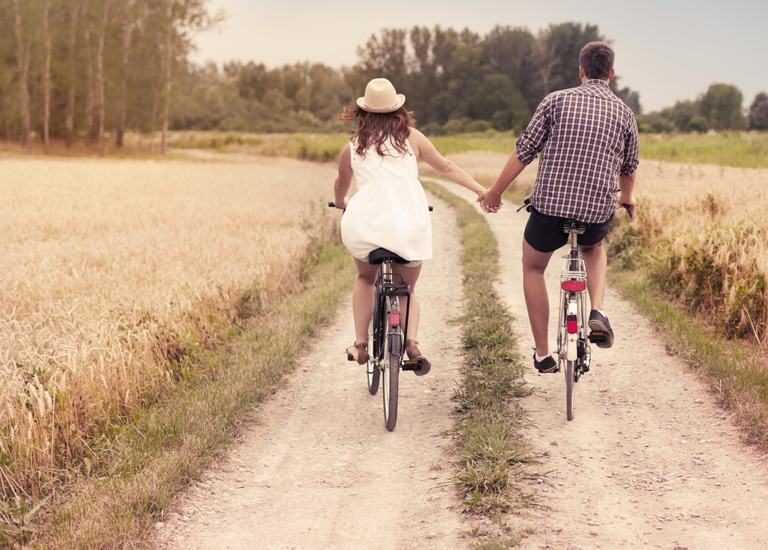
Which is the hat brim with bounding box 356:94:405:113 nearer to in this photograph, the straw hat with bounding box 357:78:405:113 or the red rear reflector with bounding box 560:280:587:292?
the straw hat with bounding box 357:78:405:113

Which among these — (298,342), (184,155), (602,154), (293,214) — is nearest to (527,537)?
(602,154)

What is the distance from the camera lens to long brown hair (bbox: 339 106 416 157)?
5336 millimetres

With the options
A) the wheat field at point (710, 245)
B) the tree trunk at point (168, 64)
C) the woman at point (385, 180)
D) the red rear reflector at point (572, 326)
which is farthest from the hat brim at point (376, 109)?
the tree trunk at point (168, 64)

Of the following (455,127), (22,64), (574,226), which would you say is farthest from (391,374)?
(455,127)

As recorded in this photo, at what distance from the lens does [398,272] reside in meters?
5.61

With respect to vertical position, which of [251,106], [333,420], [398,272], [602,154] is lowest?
[333,420]

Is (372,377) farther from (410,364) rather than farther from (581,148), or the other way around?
(581,148)

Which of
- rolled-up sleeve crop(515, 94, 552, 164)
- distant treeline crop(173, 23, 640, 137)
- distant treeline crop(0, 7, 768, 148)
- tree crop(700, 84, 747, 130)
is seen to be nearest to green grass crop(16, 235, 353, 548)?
rolled-up sleeve crop(515, 94, 552, 164)

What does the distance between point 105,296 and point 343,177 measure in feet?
13.3

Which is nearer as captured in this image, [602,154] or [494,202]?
[602,154]

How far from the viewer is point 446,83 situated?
306 ft

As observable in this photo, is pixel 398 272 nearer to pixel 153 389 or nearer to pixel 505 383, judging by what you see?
pixel 505 383

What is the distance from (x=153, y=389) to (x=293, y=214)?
1044cm

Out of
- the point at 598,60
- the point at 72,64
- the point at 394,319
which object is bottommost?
the point at 394,319
